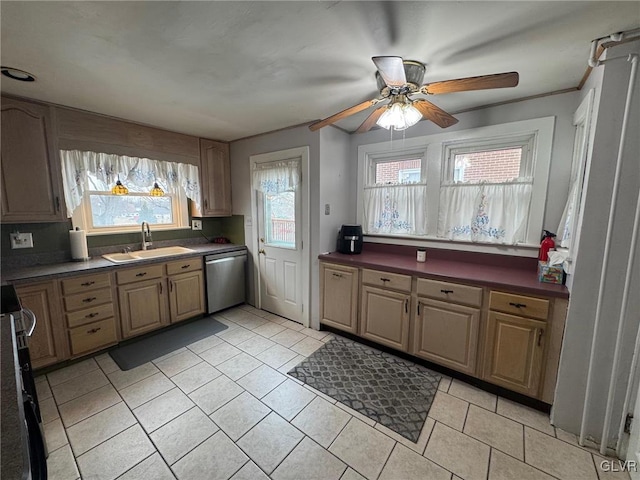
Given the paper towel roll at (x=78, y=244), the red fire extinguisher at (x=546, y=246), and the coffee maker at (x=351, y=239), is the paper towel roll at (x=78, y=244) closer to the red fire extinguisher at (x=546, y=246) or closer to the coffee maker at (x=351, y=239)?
the coffee maker at (x=351, y=239)

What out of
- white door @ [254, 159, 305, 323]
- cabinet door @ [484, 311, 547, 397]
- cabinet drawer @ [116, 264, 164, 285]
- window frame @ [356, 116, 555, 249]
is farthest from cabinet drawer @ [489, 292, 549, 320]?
cabinet drawer @ [116, 264, 164, 285]

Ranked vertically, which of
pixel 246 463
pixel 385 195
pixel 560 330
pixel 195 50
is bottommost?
pixel 246 463

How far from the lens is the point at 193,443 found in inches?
62.4

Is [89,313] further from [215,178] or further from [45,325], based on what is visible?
[215,178]

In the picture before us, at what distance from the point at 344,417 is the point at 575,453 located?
1.35 metres

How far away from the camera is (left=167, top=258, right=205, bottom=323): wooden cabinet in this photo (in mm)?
2914

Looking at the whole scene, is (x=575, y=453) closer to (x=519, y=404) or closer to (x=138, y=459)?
(x=519, y=404)

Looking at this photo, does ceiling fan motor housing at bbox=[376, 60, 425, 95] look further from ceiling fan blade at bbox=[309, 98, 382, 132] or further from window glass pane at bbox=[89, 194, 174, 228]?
window glass pane at bbox=[89, 194, 174, 228]

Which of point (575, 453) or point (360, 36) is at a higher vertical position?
point (360, 36)

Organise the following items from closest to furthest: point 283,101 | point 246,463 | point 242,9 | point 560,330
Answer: point 242,9 < point 246,463 < point 560,330 < point 283,101

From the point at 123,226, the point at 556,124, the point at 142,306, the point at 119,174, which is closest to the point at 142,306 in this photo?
the point at 142,306

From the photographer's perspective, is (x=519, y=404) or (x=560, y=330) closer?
(x=560, y=330)

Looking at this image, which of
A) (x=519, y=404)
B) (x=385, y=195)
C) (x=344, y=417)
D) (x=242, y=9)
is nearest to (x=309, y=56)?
(x=242, y=9)

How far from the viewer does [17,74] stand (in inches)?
68.2
